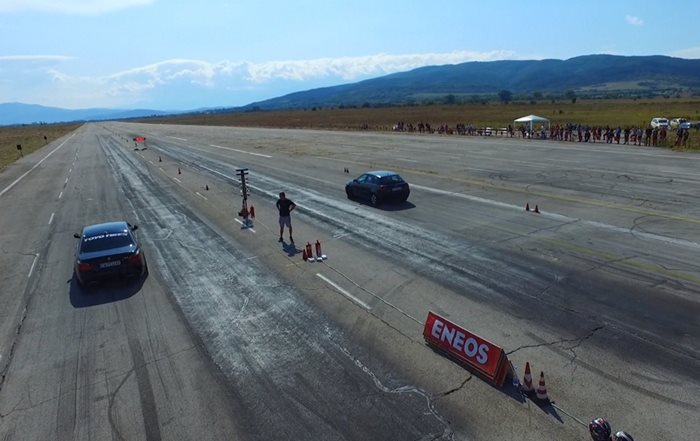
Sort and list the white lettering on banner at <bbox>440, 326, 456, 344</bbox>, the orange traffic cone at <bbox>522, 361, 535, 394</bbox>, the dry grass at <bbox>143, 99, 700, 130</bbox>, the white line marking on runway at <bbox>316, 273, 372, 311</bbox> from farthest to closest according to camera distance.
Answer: the dry grass at <bbox>143, 99, 700, 130</bbox>
the white line marking on runway at <bbox>316, 273, 372, 311</bbox>
the white lettering on banner at <bbox>440, 326, 456, 344</bbox>
the orange traffic cone at <bbox>522, 361, 535, 394</bbox>

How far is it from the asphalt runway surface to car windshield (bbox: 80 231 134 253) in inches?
44.3

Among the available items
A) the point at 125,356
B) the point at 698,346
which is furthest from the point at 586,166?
the point at 125,356

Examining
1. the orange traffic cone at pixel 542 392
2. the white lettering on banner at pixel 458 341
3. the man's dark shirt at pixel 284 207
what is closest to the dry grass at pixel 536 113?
the man's dark shirt at pixel 284 207

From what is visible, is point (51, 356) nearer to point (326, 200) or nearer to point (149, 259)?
point (149, 259)

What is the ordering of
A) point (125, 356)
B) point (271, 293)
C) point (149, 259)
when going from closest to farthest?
1. point (125, 356)
2. point (271, 293)
3. point (149, 259)

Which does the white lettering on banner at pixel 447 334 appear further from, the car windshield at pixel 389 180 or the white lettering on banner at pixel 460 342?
the car windshield at pixel 389 180

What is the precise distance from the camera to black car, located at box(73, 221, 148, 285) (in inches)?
519

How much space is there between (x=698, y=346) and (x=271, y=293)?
908 cm

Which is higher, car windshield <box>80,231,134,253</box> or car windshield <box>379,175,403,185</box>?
car windshield <box>80,231,134,253</box>

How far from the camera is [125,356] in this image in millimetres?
9812

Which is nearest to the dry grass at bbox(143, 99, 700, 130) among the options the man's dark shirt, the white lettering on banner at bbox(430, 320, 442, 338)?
the man's dark shirt

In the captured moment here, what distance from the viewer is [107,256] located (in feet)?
43.8

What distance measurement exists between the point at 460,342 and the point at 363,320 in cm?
243

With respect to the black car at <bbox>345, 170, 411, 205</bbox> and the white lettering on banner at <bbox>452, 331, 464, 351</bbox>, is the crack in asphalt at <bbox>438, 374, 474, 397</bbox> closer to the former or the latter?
the white lettering on banner at <bbox>452, 331, 464, 351</bbox>
